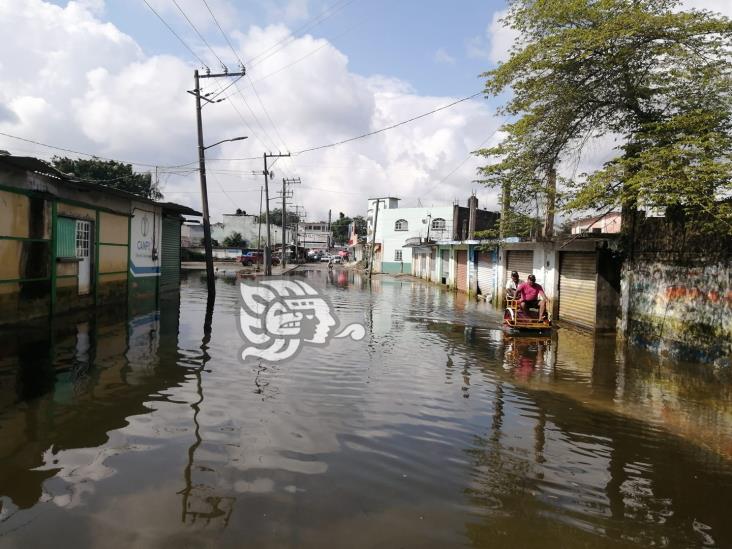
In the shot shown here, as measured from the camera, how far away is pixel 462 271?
2906cm

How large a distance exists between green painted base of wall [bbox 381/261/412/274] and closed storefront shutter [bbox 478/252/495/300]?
2857cm

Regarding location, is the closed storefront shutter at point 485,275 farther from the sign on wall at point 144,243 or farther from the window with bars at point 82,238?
the window with bars at point 82,238

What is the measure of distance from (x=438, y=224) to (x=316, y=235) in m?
80.8

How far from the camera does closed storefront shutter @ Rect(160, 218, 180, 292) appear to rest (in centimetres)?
2020

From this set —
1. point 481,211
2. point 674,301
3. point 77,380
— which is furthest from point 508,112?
point 481,211

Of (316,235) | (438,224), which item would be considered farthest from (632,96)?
(316,235)

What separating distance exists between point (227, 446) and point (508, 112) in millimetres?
12401

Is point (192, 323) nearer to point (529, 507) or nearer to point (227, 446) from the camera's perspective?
point (227, 446)

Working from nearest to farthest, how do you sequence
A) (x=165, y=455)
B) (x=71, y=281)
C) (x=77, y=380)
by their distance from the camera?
1. (x=165, y=455)
2. (x=77, y=380)
3. (x=71, y=281)

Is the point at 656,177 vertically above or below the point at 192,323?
above

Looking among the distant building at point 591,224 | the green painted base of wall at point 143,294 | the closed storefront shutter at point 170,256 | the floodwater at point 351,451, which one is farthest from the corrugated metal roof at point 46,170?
the distant building at point 591,224

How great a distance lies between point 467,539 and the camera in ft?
11.8

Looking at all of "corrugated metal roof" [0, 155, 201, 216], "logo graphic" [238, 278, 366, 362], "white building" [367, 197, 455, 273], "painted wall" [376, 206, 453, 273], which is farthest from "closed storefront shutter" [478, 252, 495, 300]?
"painted wall" [376, 206, 453, 273]

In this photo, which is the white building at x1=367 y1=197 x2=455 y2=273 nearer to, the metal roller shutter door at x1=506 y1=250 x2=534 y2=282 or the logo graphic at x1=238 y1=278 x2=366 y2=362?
the metal roller shutter door at x1=506 y1=250 x2=534 y2=282
